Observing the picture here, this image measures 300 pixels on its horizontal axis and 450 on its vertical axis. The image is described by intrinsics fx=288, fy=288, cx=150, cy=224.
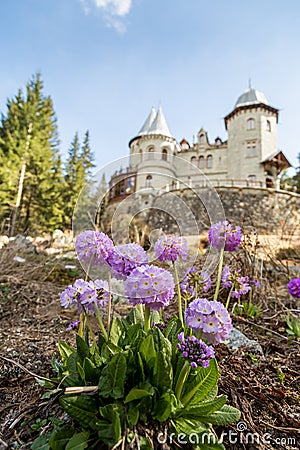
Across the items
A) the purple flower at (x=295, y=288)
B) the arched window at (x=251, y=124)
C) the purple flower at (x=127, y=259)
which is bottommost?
the purple flower at (x=295, y=288)

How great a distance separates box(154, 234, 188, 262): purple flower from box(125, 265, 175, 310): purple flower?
0.31 meters

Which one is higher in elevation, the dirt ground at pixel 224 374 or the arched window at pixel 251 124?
the arched window at pixel 251 124

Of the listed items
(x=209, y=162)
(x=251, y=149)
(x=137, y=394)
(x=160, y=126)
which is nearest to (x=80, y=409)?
(x=137, y=394)

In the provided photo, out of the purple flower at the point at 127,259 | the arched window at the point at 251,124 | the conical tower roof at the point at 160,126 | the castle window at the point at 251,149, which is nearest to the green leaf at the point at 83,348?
the purple flower at the point at 127,259

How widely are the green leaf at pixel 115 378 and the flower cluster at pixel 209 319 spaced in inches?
11.0

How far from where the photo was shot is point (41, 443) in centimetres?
102

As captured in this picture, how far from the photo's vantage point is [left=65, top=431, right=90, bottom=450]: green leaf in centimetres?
94

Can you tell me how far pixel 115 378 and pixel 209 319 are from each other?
1.31 feet

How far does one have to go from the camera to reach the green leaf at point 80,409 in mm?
1018

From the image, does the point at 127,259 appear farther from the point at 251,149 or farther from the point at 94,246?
the point at 251,149

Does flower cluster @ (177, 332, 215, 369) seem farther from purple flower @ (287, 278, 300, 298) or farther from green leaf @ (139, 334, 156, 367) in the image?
purple flower @ (287, 278, 300, 298)

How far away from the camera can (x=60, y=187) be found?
66.4ft

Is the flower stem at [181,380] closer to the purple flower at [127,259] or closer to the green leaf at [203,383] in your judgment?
the green leaf at [203,383]

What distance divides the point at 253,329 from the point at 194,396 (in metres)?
1.72
